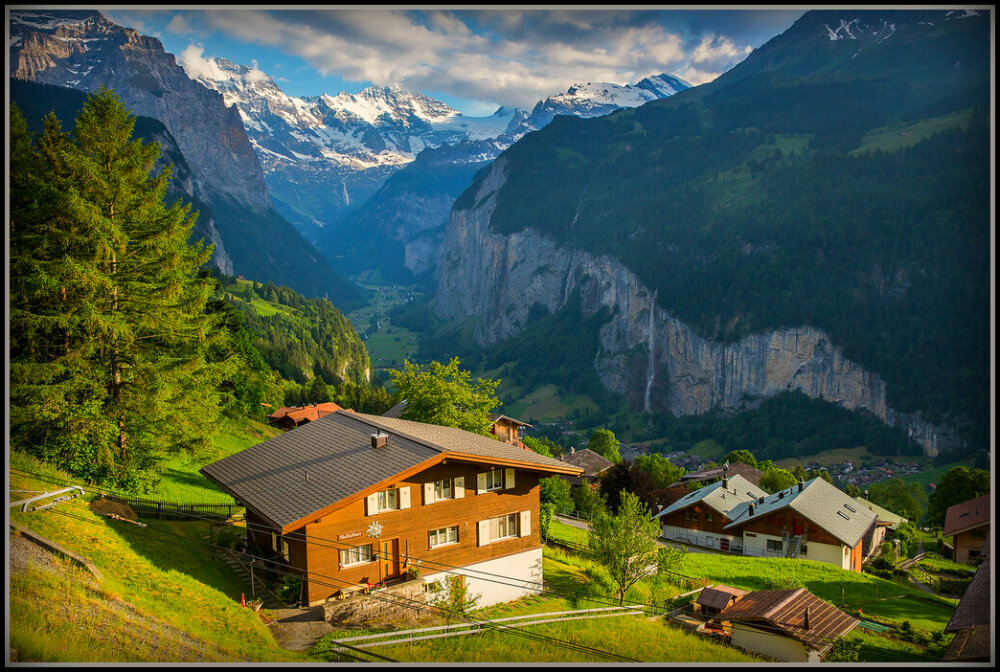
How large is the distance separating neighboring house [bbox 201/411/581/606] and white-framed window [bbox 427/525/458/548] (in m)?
0.04

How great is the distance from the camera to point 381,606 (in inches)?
755

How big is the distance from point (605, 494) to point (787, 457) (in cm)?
9452

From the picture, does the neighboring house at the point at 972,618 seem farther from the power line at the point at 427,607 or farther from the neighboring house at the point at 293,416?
the neighboring house at the point at 293,416

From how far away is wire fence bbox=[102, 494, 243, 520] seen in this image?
22.6m

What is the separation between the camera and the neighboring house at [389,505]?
64.0 feet

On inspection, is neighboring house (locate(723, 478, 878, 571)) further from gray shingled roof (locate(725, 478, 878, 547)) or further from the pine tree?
the pine tree

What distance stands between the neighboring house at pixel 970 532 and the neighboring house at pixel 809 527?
582 cm

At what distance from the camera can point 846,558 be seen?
1836 inches

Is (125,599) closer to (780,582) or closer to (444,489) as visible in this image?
(444,489)

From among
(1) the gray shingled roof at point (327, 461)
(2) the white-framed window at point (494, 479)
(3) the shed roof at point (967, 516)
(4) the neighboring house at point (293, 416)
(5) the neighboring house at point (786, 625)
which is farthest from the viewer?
(4) the neighboring house at point (293, 416)

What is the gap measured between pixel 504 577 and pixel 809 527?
33635mm

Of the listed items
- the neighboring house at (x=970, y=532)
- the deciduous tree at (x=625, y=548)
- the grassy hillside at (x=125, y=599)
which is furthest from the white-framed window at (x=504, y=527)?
the neighboring house at (x=970, y=532)

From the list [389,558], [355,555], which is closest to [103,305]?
[355,555]

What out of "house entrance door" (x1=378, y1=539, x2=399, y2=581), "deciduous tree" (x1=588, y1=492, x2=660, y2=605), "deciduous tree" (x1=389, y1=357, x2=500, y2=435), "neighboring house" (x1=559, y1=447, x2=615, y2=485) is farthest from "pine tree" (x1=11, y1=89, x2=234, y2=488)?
"neighboring house" (x1=559, y1=447, x2=615, y2=485)
